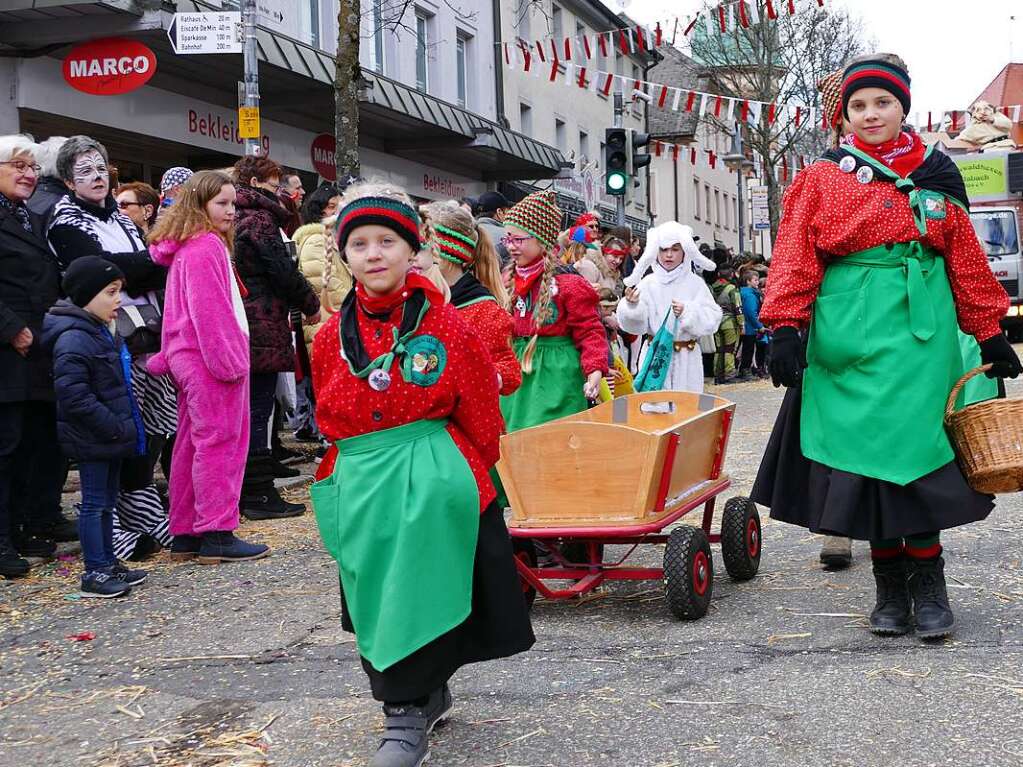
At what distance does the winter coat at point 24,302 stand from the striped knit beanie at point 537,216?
2.41 m

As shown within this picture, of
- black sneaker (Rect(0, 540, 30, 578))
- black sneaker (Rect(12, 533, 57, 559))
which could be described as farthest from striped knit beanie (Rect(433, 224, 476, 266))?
black sneaker (Rect(12, 533, 57, 559))

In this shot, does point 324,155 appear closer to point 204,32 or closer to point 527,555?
point 204,32

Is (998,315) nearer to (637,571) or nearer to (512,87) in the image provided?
(637,571)

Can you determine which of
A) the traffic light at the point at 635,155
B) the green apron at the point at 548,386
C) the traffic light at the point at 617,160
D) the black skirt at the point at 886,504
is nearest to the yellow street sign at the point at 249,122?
the traffic light at the point at 617,160

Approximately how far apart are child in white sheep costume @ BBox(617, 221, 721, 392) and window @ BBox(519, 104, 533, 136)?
22.3m

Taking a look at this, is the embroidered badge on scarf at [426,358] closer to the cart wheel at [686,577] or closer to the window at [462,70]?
the cart wheel at [686,577]

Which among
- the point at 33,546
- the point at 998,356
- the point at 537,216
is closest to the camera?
the point at 998,356


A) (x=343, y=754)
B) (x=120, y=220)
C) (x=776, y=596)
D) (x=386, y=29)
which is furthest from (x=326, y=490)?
(x=386, y=29)

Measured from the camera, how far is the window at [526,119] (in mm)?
30703

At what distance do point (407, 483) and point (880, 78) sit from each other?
2456mm

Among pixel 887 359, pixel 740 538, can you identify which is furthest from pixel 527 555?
pixel 887 359

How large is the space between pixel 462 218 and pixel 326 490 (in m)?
2.07

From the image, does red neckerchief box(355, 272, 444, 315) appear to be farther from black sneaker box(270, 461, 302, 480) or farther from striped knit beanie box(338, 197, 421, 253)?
black sneaker box(270, 461, 302, 480)

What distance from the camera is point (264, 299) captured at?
25.9ft
